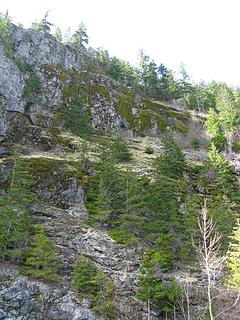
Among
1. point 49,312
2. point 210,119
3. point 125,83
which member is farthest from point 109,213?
point 125,83

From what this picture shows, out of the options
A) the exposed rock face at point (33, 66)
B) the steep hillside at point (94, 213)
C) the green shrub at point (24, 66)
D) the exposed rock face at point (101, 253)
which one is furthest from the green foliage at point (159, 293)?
the green shrub at point (24, 66)

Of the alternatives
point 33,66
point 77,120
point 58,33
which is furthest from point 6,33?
point 58,33

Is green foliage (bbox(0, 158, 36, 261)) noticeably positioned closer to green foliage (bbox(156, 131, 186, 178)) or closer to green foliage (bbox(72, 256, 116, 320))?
green foliage (bbox(72, 256, 116, 320))

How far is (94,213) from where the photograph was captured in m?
35.1

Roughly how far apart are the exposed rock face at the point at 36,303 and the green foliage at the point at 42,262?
37.2 inches

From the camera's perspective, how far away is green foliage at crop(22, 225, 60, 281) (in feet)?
81.2

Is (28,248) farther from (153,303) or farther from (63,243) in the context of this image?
(153,303)

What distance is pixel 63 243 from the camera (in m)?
29.7

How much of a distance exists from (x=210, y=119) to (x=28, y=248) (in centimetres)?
4312

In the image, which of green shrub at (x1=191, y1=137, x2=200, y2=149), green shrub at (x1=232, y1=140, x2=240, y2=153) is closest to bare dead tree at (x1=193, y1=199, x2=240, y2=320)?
green shrub at (x1=232, y1=140, x2=240, y2=153)

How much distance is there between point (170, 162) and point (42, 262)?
24.7 m

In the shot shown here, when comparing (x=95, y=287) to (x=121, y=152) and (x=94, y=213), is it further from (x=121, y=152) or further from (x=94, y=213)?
(x=121, y=152)

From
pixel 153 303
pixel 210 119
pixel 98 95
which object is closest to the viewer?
pixel 153 303

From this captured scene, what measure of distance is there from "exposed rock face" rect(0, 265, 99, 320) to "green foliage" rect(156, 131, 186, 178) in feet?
70.1
